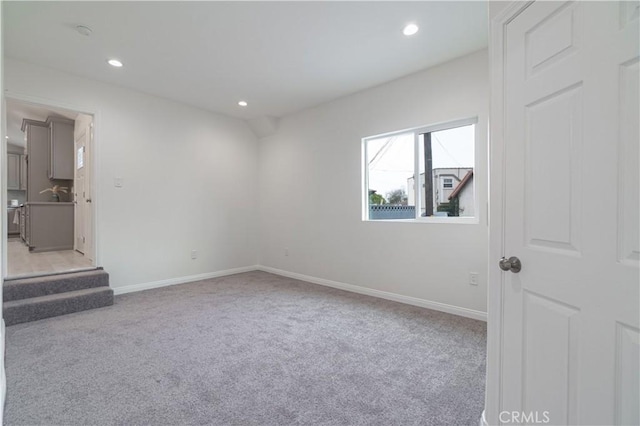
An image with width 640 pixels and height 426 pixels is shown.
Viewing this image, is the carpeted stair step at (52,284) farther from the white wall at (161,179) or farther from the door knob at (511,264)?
the door knob at (511,264)

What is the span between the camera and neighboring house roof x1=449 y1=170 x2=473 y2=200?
3.04 metres

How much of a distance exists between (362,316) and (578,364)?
2167 mm

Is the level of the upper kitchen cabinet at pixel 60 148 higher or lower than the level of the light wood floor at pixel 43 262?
higher

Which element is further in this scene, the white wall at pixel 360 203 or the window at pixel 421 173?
the window at pixel 421 173

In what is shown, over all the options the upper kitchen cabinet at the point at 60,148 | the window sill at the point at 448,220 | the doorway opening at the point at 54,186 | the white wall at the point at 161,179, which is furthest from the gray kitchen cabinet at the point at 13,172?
the window sill at the point at 448,220

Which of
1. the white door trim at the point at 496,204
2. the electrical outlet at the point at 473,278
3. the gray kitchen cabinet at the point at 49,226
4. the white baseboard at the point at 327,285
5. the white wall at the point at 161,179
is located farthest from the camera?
the gray kitchen cabinet at the point at 49,226

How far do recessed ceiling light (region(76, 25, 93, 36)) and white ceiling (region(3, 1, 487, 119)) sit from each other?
34mm

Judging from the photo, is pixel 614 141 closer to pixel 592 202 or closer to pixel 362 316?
pixel 592 202

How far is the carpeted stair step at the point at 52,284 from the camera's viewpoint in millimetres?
2985

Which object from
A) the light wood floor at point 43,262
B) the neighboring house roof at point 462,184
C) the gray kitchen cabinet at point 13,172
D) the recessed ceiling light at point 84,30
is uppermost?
the recessed ceiling light at point 84,30

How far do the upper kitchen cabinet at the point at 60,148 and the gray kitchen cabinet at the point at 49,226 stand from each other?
2.30 ft

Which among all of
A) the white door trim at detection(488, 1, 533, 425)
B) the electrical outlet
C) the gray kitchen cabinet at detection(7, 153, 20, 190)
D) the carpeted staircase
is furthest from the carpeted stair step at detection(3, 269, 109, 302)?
the gray kitchen cabinet at detection(7, 153, 20, 190)

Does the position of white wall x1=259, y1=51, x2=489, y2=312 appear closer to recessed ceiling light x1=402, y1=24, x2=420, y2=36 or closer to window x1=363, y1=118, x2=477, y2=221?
window x1=363, y1=118, x2=477, y2=221

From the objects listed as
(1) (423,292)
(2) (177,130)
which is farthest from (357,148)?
(2) (177,130)
